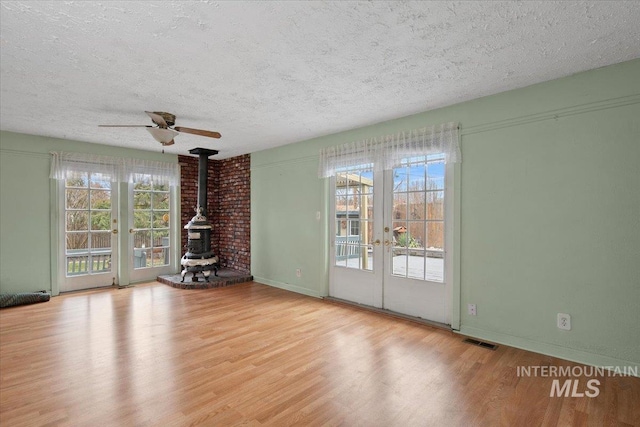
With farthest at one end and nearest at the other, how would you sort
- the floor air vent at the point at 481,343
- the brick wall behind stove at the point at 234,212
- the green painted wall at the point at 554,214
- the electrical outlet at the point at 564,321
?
1. the brick wall behind stove at the point at 234,212
2. the floor air vent at the point at 481,343
3. the electrical outlet at the point at 564,321
4. the green painted wall at the point at 554,214

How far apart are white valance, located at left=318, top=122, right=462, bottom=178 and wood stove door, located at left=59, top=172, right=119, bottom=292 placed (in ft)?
12.2

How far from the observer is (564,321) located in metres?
2.71

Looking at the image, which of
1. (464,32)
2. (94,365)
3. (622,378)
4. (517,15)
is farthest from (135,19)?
(622,378)

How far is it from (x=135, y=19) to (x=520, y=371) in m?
3.64

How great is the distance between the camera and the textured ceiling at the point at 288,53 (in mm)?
1834

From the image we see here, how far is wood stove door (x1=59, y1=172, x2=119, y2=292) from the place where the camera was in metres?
5.00

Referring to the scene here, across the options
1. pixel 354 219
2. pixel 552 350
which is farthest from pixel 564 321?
pixel 354 219

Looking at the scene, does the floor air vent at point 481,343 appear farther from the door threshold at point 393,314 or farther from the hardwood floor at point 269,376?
the door threshold at point 393,314

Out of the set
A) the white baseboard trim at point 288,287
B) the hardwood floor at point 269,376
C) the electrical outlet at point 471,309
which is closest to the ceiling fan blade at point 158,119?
the hardwood floor at point 269,376

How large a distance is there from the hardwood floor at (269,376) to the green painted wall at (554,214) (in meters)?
0.30

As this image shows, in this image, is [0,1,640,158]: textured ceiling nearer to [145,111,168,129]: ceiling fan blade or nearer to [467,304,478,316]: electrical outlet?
[145,111,168,129]: ceiling fan blade

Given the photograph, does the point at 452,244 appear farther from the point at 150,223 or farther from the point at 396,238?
the point at 150,223

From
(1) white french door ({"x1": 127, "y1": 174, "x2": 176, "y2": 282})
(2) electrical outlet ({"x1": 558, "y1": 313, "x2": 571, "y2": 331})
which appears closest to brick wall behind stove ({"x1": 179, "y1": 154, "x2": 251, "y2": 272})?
(1) white french door ({"x1": 127, "y1": 174, "x2": 176, "y2": 282})

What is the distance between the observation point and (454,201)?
133 inches
